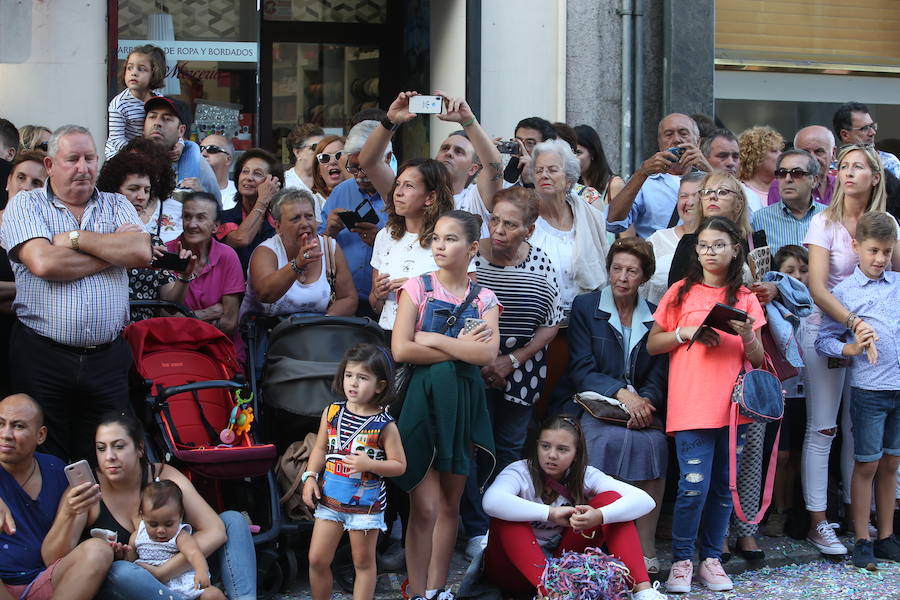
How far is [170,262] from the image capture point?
5.73 meters

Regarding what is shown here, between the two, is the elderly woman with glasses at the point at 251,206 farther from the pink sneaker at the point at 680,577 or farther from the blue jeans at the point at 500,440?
the pink sneaker at the point at 680,577

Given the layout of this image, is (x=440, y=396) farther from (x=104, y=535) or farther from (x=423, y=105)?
(x=423, y=105)

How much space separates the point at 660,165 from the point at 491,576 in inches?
103

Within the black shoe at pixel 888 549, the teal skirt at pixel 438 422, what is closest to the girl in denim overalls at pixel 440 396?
the teal skirt at pixel 438 422

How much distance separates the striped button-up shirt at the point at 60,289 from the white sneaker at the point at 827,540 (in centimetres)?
368

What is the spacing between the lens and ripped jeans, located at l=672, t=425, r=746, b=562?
571 cm

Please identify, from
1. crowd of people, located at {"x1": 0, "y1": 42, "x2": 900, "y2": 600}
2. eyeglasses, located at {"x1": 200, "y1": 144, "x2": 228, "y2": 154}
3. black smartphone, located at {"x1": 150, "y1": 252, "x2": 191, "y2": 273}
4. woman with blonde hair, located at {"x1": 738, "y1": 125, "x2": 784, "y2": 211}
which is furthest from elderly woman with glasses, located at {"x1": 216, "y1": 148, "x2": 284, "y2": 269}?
woman with blonde hair, located at {"x1": 738, "y1": 125, "x2": 784, "y2": 211}

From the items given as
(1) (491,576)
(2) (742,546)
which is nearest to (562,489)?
(1) (491,576)

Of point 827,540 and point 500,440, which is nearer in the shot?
point 500,440

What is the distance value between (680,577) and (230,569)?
6.81 ft

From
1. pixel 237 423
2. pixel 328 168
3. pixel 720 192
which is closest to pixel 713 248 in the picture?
pixel 720 192

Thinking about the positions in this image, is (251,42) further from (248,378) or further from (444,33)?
(248,378)

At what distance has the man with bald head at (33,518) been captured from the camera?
4645 millimetres

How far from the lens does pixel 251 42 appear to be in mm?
8859
